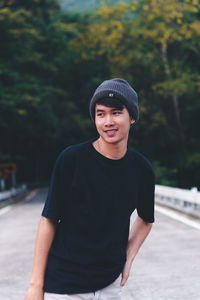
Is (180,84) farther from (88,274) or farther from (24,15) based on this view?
(88,274)

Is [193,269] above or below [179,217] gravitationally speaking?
above

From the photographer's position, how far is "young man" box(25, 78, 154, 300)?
2418mm

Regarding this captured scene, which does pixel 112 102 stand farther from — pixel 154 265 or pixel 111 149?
pixel 154 265

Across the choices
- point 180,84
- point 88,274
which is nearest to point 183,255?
point 88,274

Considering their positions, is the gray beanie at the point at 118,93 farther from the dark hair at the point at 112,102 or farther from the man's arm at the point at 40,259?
the man's arm at the point at 40,259

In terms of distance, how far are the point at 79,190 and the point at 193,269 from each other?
502cm

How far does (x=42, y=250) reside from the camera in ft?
7.88

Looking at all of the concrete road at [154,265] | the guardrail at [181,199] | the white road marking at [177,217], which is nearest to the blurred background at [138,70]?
the guardrail at [181,199]

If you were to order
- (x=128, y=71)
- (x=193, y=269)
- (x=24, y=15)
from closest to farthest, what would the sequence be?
(x=193, y=269) < (x=24, y=15) < (x=128, y=71)

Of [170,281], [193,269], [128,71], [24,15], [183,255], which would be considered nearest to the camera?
[170,281]

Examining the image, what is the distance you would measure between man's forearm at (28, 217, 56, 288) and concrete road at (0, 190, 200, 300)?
137 inches

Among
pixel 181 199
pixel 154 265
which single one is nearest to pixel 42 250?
pixel 154 265

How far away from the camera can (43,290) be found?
2.44 metres

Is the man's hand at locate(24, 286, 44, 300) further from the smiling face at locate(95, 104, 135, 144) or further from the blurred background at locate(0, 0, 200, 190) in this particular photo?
the blurred background at locate(0, 0, 200, 190)
